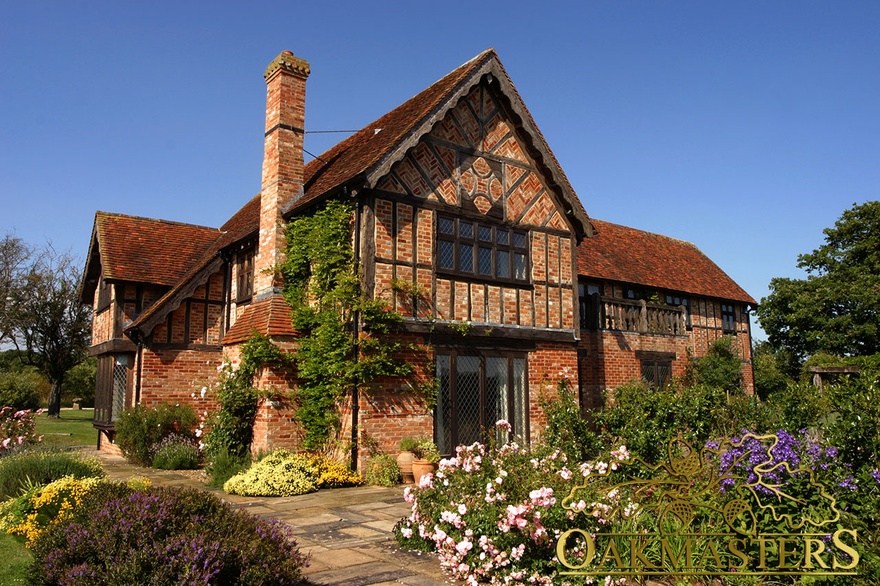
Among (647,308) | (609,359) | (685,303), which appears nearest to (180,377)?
(609,359)

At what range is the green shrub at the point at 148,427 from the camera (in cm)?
1473

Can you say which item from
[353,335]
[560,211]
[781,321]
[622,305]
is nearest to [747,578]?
[353,335]

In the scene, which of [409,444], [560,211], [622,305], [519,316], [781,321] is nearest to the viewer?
[409,444]

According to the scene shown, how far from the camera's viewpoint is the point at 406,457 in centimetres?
1203

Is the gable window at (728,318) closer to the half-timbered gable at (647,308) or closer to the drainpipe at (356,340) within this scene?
the half-timbered gable at (647,308)

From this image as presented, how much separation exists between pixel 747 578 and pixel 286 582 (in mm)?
3624

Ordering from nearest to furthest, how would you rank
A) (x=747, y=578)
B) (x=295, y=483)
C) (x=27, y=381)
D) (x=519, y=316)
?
1. (x=747, y=578)
2. (x=295, y=483)
3. (x=519, y=316)
4. (x=27, y=381)

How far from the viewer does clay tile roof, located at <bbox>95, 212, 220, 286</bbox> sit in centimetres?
1750

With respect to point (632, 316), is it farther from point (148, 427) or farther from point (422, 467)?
point (148, 427)

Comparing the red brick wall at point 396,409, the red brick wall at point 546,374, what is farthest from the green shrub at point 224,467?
the red brick wall at point 546,374

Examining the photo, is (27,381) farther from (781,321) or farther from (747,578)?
(781,321)

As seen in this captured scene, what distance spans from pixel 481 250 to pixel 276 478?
20.3 ft

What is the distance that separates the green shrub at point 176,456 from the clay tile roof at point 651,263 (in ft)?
39.0

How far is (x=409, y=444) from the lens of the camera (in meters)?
12.2
